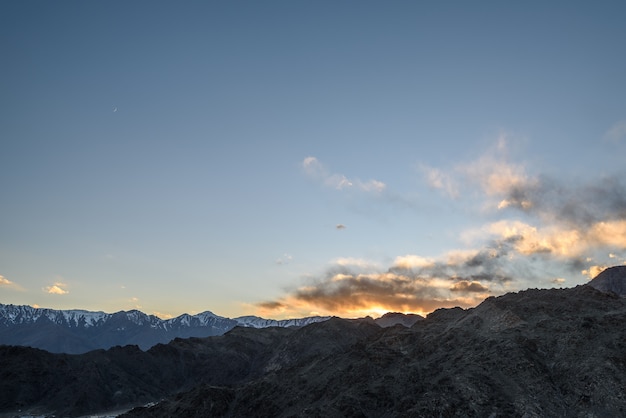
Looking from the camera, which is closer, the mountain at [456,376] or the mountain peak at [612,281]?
the mountain at [456,376]

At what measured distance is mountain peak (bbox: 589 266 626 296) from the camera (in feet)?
607

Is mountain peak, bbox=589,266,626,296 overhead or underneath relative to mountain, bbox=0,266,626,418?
overhead

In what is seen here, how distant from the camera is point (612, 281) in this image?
625ft

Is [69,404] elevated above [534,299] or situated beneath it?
situated beneath

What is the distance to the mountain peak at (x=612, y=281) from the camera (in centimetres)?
18500

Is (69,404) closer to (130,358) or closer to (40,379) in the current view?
(40,379)

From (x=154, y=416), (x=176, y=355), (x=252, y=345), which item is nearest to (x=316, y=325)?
(x=252, y=345)

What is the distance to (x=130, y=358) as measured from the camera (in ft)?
529

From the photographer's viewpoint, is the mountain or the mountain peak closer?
the mountain

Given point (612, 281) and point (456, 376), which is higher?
point (612, 281)

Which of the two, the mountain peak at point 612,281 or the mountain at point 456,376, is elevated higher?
the mountain peak at point 612,281

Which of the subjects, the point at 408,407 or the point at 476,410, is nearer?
the point at 476,410

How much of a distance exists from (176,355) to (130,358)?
17.9 meters

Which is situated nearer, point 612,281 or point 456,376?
point 456,376
